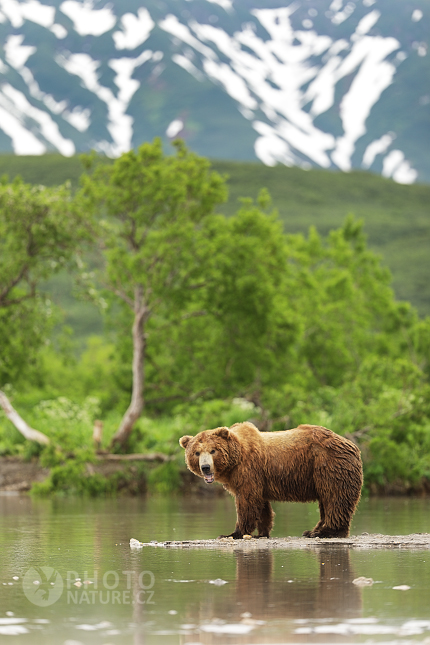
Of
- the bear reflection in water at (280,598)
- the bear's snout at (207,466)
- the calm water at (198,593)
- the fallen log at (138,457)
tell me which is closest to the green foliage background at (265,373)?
the fallen log at (138,457)

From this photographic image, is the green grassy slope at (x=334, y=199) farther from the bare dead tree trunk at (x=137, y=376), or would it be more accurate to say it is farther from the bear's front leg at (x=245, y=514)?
the bear's front leg at (x=245, y=514)

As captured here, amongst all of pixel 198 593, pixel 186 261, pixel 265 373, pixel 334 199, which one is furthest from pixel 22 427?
pixel 334 199

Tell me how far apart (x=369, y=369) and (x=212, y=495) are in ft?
20.0

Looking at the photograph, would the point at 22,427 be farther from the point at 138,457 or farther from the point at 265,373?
the point at 265,373

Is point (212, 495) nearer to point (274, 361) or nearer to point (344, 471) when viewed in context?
point (274, 361)

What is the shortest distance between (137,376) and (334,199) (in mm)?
124979

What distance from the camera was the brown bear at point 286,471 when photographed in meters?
12.8

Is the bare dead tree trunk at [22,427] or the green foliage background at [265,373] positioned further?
the bare dead tree trunk at [22,427]

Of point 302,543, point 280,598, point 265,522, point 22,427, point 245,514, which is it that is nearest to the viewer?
point 280,598

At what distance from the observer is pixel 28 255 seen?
31.0 metres

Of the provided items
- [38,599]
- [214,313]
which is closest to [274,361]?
[214,313]

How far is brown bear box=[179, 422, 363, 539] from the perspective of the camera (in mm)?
12812

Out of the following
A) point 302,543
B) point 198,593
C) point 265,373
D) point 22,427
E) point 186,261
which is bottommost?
point 198,593

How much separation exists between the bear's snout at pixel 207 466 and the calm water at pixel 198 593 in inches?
36.2
